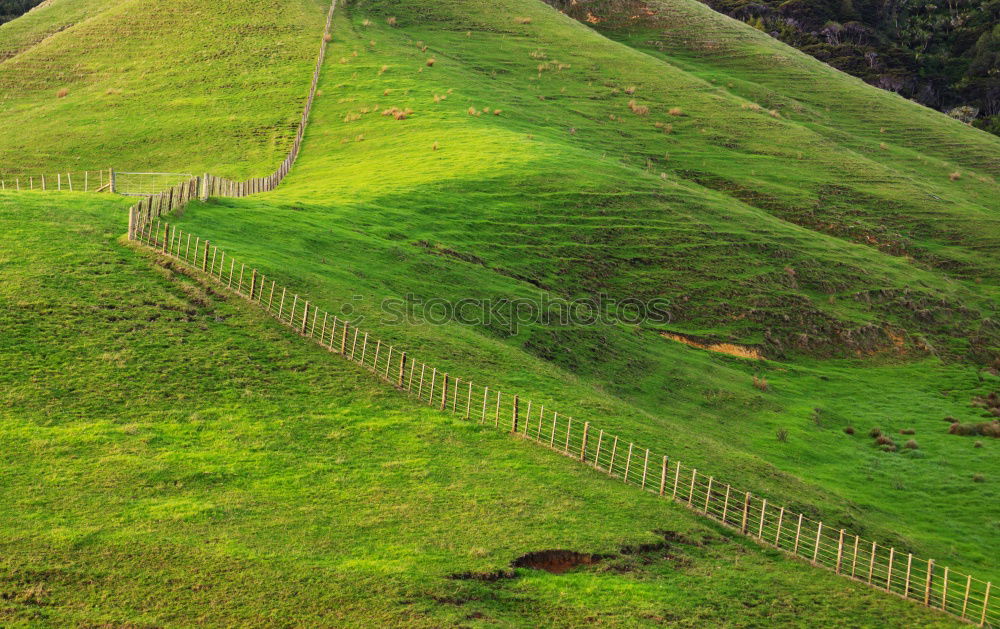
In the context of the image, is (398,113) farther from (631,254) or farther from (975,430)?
(975,430)

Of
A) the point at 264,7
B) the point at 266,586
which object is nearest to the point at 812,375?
the point at 266,586

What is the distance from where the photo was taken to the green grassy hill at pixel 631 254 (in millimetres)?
31812

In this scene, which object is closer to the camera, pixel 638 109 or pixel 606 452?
pixel 606 452

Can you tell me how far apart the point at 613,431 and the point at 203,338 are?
15.2 meters

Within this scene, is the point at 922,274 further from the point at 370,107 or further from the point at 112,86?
the point at 112,86

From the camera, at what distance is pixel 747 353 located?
51.6m

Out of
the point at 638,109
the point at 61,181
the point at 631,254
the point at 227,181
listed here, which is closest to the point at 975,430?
the point at 631,254

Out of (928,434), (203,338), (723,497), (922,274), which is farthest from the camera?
(922,274)

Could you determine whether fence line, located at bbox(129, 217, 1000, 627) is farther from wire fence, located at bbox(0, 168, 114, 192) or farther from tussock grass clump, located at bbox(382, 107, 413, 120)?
tussock grass clump, located at bbox(382, 107, 413, 120)

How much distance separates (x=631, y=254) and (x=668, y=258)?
242 cm

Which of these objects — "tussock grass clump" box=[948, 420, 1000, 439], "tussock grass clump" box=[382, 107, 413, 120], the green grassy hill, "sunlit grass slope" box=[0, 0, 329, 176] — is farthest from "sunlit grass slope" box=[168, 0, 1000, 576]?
"sunlit grass slope" box=[0, 0, 329, 176]

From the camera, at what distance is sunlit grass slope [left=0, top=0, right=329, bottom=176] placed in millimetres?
72000

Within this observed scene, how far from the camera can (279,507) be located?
24406 millimetres

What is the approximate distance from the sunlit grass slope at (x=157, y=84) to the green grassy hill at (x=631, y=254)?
2.62ft
